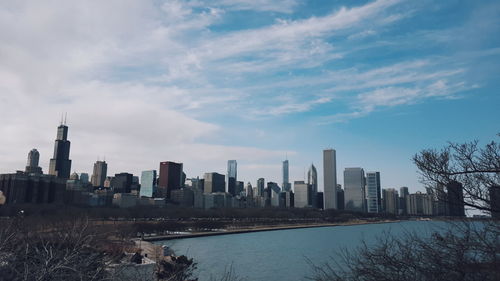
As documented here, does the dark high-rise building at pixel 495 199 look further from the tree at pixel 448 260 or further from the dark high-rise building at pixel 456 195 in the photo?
the dark high-rise building at pixel 456 195

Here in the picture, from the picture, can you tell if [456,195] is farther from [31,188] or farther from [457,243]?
[31,188]

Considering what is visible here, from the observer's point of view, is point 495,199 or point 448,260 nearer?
point 495,199

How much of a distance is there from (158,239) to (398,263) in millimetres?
83286

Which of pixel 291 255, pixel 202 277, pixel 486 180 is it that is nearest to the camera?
pixel 486 180

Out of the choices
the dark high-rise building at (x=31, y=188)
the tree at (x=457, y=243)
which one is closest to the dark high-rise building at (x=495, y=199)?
the tree at (x=457, y=243)

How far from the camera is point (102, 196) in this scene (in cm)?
19275

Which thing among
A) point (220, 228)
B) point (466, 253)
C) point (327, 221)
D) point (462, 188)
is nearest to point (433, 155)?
point (462, 188)

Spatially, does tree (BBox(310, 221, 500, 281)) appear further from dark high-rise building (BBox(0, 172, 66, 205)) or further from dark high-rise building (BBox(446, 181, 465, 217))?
dark high-rise building (BBox(0, 172, 66, 205))

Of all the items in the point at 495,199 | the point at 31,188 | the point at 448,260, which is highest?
the point at 31,188

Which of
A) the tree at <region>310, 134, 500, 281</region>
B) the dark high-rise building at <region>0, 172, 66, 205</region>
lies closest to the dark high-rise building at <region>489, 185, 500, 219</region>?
the tree at <region>310, 134, 500, 281</region>

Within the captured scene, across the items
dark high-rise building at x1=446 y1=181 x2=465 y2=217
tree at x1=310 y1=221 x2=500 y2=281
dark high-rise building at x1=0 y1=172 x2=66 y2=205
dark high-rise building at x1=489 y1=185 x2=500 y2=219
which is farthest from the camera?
dark high-rise building at x1=0 y1=172 x2=66 y2=205

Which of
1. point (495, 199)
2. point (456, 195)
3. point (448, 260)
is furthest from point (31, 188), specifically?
point (495, 199)

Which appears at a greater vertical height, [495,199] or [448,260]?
[495,199]

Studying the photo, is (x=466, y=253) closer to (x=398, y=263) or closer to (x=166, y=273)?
(x=398, y=263)
